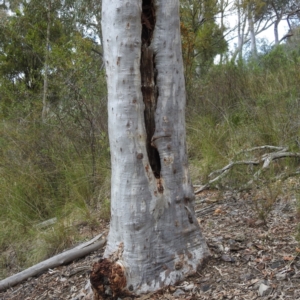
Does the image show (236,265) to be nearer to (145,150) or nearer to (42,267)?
(145,150)

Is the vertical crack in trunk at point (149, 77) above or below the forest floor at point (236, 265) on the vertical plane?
above

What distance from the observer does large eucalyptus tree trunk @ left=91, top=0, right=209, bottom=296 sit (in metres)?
2.50

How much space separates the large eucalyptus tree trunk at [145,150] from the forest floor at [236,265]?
0.52 feet

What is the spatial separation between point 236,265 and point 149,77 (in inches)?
55.3

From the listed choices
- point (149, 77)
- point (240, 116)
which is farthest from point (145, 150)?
point (240, 116)

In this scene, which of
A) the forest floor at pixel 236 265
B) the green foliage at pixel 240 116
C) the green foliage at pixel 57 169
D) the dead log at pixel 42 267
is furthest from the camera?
the green foliage at pixel 240 116

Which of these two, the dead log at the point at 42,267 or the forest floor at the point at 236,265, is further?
the dead log at the point at 42,267

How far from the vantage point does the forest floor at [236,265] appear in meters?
2.47

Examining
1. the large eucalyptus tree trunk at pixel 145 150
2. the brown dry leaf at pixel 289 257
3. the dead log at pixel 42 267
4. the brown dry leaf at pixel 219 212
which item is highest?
the large eucalyptus tree trunk at pixel 145 150

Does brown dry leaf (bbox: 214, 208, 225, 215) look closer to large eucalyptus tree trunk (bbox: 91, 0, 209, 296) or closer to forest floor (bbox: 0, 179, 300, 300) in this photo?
forest floor (bbox: 0, 179, 300, 300)

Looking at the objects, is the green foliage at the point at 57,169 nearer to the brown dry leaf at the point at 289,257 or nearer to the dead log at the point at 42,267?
the dead log at the point at 42,267

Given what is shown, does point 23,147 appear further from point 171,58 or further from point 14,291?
point 171,58

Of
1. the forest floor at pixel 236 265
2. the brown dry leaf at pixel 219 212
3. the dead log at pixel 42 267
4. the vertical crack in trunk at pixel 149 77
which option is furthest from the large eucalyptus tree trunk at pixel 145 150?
the brown dry leaf at pixel 219 212

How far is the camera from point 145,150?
100 inches
